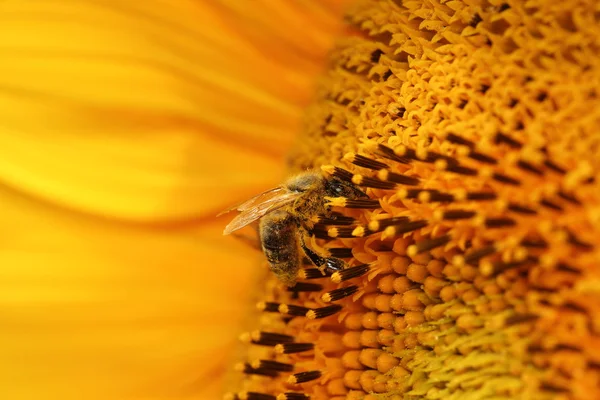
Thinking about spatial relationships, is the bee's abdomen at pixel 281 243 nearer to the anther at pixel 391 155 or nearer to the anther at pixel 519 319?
the anther at pixel 391 155

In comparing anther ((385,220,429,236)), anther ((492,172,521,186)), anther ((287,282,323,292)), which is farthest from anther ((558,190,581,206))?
anther ((287,282,323,292))

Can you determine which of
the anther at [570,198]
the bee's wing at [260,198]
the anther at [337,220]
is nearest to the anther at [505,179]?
the anther at [570,198]

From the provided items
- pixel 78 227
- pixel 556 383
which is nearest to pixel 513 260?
pixel 556 383

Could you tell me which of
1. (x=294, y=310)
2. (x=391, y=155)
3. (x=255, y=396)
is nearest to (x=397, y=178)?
(x=391, y=155)

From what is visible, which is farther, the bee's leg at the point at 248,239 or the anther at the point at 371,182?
the bee's leg at the point at 248,239

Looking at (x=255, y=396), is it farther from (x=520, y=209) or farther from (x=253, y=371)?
(x=520, y=209)

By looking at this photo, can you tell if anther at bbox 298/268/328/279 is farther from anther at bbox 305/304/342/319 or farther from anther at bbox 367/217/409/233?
anther at bbox 367/217/409/233

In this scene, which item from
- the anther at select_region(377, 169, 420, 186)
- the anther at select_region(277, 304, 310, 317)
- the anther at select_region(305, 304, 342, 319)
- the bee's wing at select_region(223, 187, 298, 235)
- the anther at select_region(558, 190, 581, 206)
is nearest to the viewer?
the anther at select_region(558, 190, 581, 206)
